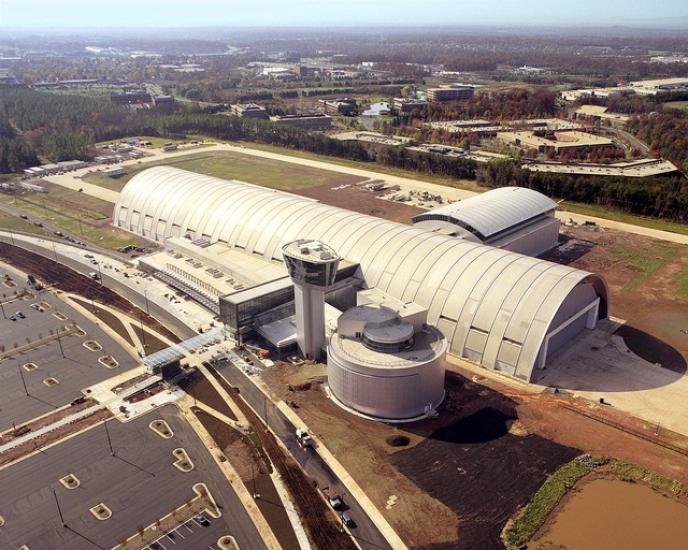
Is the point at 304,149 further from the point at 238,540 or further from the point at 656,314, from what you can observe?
the point at 238,540

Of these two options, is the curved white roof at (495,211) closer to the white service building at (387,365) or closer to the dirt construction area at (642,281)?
the dirt construction area at (642,281)

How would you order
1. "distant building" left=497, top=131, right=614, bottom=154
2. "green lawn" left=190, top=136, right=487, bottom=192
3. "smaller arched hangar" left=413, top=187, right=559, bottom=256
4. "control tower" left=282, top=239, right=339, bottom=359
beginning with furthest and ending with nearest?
"distant building" left=497, top=131, right=614, bottom=154
"green lawn" left=190, top=136, right=487, bottom=192
"smaller arched hangar" left=413, top=187, right=559, bottom=256
"control tower" left=282, top=239, right=339, bottom=359

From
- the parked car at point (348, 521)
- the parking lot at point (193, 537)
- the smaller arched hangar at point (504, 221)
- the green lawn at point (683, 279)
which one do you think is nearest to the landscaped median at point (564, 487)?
the parked car at point (348, 521)

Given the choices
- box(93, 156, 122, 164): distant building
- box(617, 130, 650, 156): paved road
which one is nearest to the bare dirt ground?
box(93, 156, 122, 164): distant building

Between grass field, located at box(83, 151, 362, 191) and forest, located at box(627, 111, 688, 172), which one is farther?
forest, located at box(627, 111, 688, 172)

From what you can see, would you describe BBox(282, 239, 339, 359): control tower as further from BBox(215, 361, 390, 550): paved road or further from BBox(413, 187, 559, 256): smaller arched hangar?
BBox(413, 187, 559, 256): smaller arched hangar

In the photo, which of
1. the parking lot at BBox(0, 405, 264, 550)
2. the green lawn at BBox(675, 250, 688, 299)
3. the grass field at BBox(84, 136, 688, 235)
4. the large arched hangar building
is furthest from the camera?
the grass field at BBox(84, 136, 688, 235)
